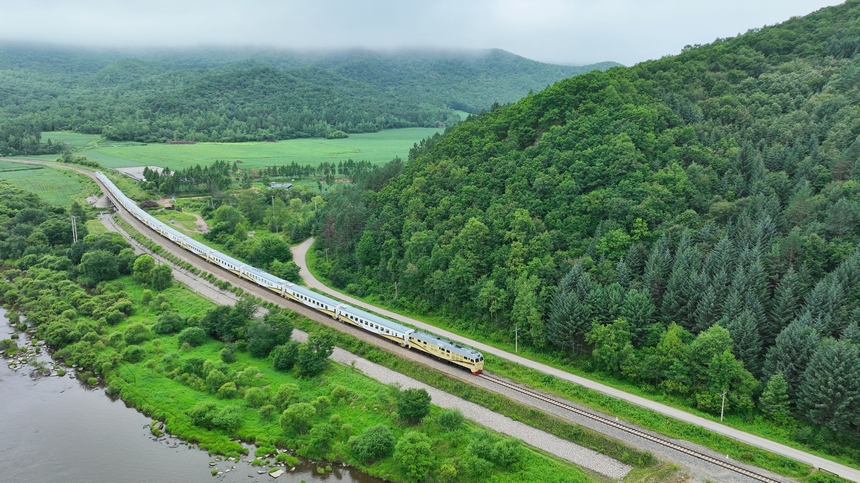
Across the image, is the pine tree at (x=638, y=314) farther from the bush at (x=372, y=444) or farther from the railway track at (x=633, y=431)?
the bush at (x=372, y=444)

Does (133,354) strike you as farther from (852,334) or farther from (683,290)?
(852,334)

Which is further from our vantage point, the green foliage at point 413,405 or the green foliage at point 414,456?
the green foliage at point 413,405

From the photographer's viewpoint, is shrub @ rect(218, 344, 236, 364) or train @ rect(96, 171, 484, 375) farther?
shrub @ rect(218, 344, 236, 364)

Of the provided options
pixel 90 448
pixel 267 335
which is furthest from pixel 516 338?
pixel 90 448

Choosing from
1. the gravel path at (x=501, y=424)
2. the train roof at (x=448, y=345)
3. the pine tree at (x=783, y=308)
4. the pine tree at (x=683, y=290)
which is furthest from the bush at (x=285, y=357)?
the pine tree at (x=783, y=308)

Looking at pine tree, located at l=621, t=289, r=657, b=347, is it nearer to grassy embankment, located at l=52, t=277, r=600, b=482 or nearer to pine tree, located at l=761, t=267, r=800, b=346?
pine tree, located at l=761, t=267, r=800, b=346

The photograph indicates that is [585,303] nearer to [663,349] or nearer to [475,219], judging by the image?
[663,349]

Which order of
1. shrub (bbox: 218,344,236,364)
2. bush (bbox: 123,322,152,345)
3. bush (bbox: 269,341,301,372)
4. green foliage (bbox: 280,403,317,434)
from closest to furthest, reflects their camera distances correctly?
green foliage (bbox: 280,403,317,434), bush (bbox: 269,341,301,372), shrub (bbox: 218,344,236,364), bush (bbox: 123,322,152,345)

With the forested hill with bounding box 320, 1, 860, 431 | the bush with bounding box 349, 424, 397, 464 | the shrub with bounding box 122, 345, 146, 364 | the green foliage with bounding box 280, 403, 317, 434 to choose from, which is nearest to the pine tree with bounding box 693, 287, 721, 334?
the forested hill with bounding box 320, 1, 860, 431
